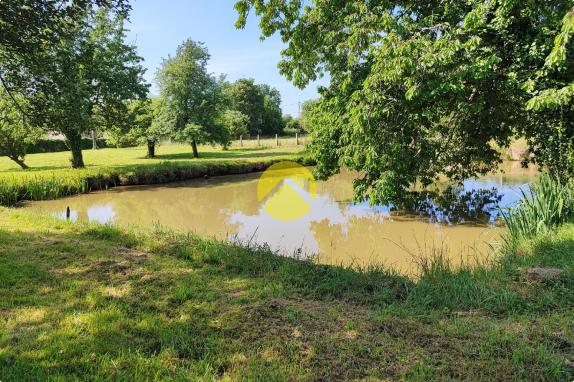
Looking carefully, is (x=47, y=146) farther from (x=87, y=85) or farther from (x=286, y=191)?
(x=286, y=191)

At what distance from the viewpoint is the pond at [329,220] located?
7281 millimetres

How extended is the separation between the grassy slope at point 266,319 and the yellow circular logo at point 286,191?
636 cm

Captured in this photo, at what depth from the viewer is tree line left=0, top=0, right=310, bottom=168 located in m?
4.78

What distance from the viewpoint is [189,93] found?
2259cm

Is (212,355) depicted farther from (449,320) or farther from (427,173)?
(427,173)

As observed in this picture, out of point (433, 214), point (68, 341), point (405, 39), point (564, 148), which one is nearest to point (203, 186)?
point (433, 214)

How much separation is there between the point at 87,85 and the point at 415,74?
44.7 feet

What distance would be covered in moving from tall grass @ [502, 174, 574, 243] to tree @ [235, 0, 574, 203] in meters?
1.38

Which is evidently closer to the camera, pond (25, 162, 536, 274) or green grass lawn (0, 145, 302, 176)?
pond (25, 162, 536, 274)

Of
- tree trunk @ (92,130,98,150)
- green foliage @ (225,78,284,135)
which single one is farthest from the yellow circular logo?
green foliage @ (225,78,284,135)

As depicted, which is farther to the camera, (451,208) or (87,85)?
(87,85)

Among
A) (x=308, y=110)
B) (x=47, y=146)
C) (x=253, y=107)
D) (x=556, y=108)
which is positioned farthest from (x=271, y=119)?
Answer: (x=556, y=108)

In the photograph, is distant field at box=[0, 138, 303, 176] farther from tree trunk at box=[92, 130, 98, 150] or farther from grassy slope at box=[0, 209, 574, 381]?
grassy slope at box=[0, 209, 574, 381]

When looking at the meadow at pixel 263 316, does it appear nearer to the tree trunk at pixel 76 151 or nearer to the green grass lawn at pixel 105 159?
the green grass lawn at pixel 105 159
